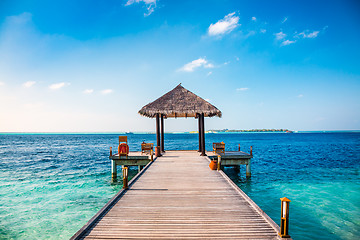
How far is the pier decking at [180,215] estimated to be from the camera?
395 cm

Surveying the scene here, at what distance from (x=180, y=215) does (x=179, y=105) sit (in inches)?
364

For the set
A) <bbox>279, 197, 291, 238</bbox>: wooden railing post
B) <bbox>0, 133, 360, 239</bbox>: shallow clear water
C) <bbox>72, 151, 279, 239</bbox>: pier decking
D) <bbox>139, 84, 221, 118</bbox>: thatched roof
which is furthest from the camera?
<bbox>139, 84, 221, 118</bbox>: thatched roof

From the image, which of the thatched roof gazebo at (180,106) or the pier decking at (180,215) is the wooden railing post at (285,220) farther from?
the thatched roof gazebo at (180,106)

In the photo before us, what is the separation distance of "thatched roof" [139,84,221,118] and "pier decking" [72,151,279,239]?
6.36 meters

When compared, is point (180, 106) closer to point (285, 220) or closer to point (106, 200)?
point (106, 200)

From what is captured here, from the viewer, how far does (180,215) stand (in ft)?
15.4

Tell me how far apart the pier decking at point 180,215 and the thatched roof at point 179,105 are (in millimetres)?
6364

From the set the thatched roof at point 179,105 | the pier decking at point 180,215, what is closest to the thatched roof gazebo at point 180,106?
the thatched roof at point 179,105

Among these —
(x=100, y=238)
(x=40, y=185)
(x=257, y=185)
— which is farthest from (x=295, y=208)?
(x=40, y=185)

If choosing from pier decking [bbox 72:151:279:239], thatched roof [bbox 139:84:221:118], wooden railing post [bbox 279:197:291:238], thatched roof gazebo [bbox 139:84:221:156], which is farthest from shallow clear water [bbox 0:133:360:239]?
thatched roof [bbox 139:84:221:118]

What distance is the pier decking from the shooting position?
3.95 meters

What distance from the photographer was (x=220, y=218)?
456 cm

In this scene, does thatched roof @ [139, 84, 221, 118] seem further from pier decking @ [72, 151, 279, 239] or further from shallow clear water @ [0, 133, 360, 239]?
pier decking @ [72, 151, 279, 239]

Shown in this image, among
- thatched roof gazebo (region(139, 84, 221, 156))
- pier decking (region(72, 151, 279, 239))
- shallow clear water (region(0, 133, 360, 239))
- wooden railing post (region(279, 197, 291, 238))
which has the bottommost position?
shallow clear water (region(0, 133, 360, 239))
